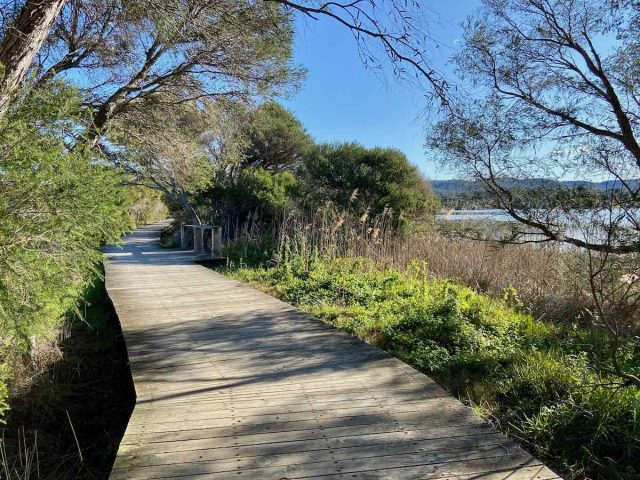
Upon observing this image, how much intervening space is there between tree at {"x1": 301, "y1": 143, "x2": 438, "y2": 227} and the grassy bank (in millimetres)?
9082

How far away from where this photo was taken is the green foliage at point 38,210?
344cm

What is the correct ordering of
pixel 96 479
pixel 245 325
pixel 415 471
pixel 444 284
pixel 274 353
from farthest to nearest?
pixel 444 284 → pixel 245 325 → pixel 274 353 → pixel 96 479 → pixel 415 471

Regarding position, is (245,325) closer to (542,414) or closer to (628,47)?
(542,414)

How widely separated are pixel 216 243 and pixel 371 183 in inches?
201

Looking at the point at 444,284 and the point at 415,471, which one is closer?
the point at 415,471

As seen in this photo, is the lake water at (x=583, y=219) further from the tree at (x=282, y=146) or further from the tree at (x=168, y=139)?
the tree at (x=282, y=146)

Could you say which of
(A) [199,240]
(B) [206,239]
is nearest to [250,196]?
(B) [206,239]

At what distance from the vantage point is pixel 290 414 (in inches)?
131

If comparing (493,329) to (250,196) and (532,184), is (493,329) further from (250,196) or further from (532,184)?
(250,196)

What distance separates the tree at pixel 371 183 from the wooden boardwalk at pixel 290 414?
31.2 ft

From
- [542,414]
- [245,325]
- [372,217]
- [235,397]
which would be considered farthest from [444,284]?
[372,217]

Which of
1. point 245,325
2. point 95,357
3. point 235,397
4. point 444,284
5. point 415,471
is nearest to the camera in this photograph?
point 415,471

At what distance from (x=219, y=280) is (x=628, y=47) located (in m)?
7.63

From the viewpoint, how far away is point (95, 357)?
6926mm
